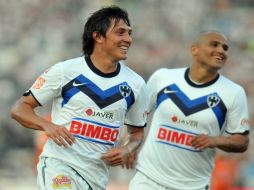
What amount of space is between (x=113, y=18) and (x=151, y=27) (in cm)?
1040

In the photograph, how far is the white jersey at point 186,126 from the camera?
857 cm

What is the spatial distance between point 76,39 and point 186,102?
920 centimetres

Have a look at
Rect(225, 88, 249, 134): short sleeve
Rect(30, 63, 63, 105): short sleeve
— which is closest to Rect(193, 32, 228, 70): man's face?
Rect(225, 88, 249, 134): short sleeve

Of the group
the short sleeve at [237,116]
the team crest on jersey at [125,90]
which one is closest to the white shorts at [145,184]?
the short sleeve at [237,116]

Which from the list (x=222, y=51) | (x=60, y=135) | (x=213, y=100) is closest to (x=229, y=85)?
(x=213, y=100)

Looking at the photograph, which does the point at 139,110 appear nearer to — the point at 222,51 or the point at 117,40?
the point at 117,40

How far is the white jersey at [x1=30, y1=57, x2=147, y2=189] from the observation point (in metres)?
7.31

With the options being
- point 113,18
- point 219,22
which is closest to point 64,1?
point 219,22

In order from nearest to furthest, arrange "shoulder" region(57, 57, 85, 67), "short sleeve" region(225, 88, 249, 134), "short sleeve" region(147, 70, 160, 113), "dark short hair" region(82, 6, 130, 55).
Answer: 1. "shoulder" region(57, 57, 85, 67)
2. "dark short hair" region(82, 6, 130, 55)
3. "short sleeve" region(225, 88, 249, 134)
4. "short sleeve" region(147, 70, 160, 113)

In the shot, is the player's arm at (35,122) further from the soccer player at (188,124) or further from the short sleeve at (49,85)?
the soccer player at (188,124)

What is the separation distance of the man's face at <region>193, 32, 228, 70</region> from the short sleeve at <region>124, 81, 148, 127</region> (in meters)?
1.30

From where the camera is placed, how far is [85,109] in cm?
732

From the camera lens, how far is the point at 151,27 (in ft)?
58.9

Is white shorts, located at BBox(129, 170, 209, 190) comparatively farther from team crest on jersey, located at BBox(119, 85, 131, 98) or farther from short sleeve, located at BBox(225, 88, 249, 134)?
team crest on jersey, located at BBox(119, 85, 131, 98)
